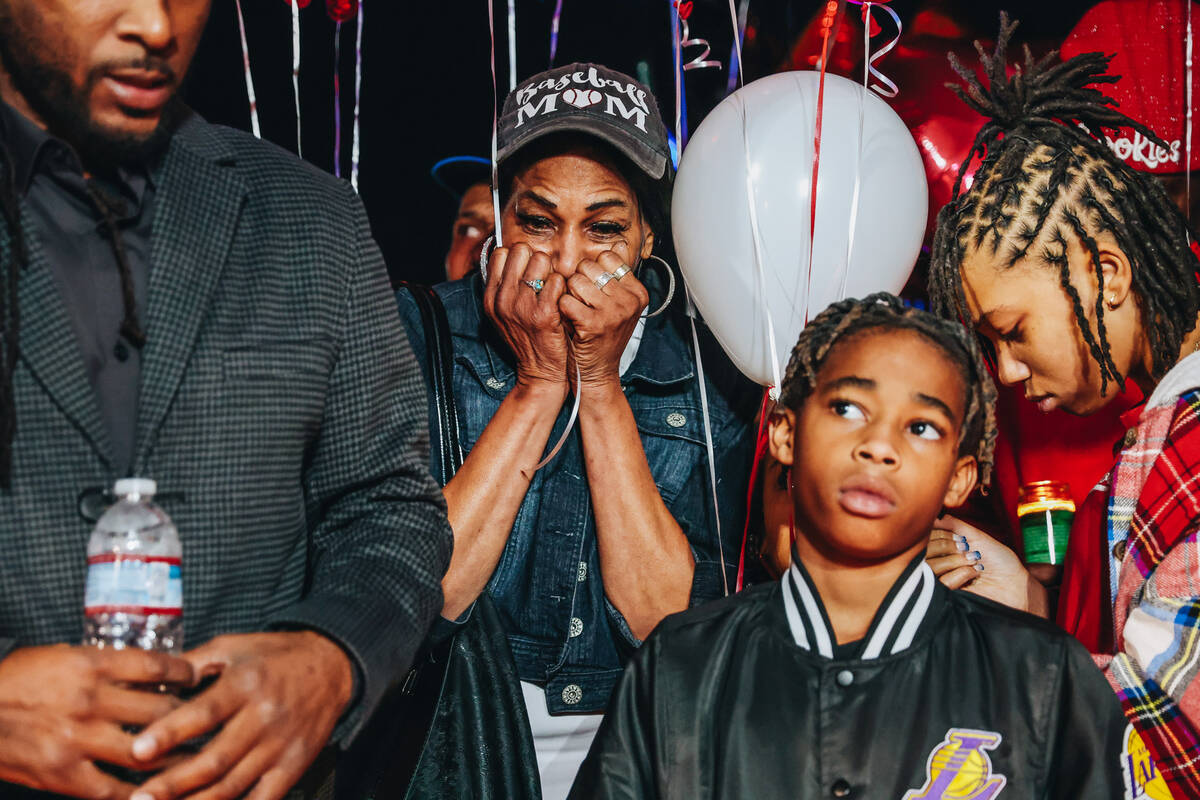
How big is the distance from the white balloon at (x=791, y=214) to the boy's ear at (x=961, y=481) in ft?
1.49

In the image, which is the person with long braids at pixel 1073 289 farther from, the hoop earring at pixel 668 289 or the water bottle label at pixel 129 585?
the water bottle label at pixel 129 585

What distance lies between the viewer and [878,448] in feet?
5.33

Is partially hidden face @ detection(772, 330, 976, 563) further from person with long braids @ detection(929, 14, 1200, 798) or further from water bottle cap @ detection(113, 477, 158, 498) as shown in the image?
water bottle cap @ detection(113, 477, 158, 498)

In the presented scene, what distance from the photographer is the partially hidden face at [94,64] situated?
48.1 inches

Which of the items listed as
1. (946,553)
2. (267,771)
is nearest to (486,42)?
(946,553)

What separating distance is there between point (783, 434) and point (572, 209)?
725 mm

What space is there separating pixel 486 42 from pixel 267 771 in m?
3.22

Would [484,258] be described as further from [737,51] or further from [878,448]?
[878,448]

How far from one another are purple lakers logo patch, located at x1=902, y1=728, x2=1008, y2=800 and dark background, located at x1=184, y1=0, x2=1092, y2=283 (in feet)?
7.58

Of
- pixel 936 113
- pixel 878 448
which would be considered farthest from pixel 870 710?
pixel 936 113

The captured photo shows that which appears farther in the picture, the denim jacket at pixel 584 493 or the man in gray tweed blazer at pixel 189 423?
the denim jacket at pixel 584 493

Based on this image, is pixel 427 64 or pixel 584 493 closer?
pixel 584 493

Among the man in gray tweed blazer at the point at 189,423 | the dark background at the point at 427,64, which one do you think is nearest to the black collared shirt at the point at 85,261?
the man in gray tweed blazer at the point at 189,423

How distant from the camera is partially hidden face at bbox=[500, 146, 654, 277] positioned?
2293 millimetres
